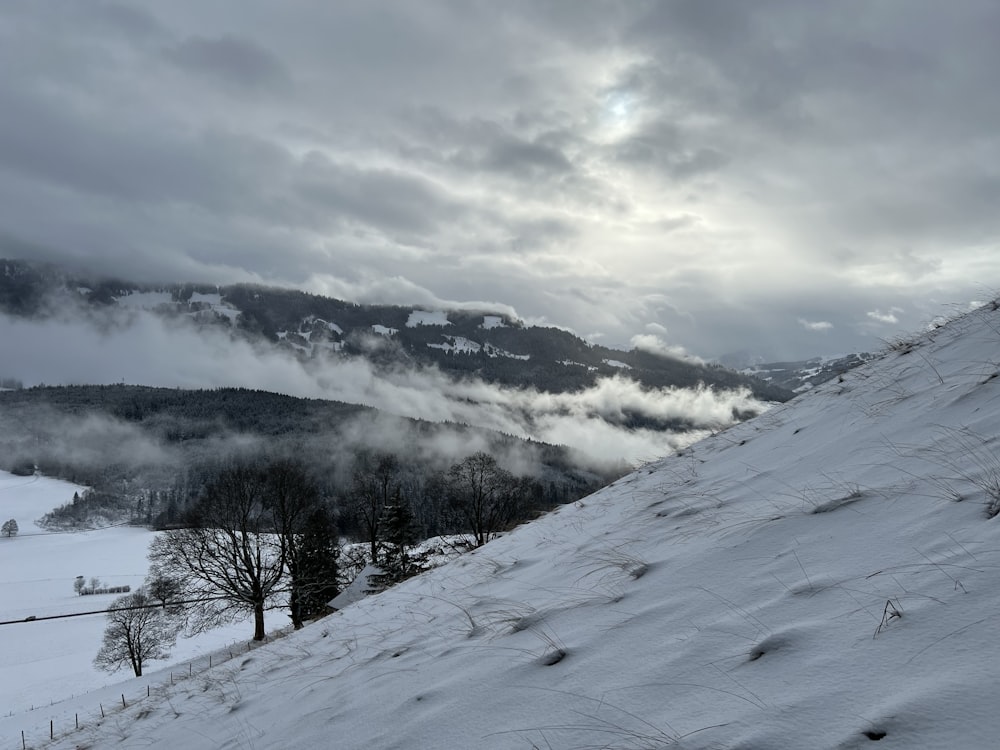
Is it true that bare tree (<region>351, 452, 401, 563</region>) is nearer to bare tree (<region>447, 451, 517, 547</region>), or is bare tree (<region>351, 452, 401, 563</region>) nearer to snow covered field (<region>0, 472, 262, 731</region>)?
bare tree (<region>447, 451, 517, 547</region>)

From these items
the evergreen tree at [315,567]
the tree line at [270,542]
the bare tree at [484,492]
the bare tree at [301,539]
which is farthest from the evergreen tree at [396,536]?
the bare tree at [484,492]

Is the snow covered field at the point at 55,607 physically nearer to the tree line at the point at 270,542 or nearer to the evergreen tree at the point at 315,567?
the tree line at the point at 270,542

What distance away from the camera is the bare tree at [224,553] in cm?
2597

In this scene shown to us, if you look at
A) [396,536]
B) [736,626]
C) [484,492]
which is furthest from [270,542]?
[736,626]

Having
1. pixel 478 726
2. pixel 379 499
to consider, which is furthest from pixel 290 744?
pixel 379 499

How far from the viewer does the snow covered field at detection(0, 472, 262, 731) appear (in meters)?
50.8

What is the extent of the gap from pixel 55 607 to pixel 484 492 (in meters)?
98.6

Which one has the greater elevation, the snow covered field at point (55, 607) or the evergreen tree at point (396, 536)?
the evergreen tree at point (396, 536)

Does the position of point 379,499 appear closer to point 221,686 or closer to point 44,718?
point 44,718

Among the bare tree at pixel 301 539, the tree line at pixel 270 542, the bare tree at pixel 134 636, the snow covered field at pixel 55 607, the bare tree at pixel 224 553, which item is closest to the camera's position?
the bare tree at pixel 224 553

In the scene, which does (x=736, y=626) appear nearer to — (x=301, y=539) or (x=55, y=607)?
(x=301, y=539)

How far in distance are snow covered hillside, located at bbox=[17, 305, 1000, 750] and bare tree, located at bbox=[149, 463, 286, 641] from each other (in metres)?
21.2

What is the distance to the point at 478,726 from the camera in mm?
2949

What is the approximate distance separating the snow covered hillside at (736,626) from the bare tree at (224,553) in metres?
21.2
